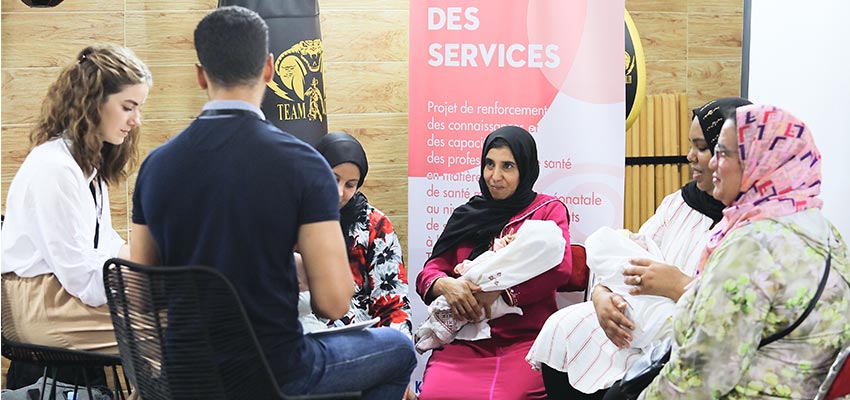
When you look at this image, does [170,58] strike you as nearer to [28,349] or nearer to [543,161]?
[543,161]

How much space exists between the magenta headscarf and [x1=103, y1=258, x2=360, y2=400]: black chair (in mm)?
1030

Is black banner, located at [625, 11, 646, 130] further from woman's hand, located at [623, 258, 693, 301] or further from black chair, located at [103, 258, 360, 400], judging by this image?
black chair, located at [103, 258, 360, 400]

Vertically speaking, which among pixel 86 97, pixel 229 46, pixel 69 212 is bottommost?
pixel 69 212

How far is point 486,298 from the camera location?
3.55m

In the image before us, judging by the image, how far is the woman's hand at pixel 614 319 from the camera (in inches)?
123

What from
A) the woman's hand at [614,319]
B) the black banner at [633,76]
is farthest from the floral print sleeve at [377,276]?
the black banner at [633,76]

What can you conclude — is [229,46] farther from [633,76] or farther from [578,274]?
[633,76]

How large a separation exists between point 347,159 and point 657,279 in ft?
4.30

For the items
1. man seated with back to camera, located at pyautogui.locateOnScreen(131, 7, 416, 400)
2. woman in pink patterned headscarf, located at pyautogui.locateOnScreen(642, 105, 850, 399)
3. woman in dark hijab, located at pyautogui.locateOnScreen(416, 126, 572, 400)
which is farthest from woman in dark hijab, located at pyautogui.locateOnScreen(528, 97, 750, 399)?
man seated with back to camera, located at pyautogui.locateOnScreen(131, 7, 416, 400)

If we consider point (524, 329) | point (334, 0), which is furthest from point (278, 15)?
point (524, 329)

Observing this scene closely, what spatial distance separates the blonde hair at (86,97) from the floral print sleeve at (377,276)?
107cm

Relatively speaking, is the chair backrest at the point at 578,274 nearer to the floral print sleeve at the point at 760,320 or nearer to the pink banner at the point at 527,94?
the pink banner at the point at 527,94

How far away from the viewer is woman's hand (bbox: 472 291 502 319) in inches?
139

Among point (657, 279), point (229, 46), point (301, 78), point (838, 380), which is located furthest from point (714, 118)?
point (301, 78)
